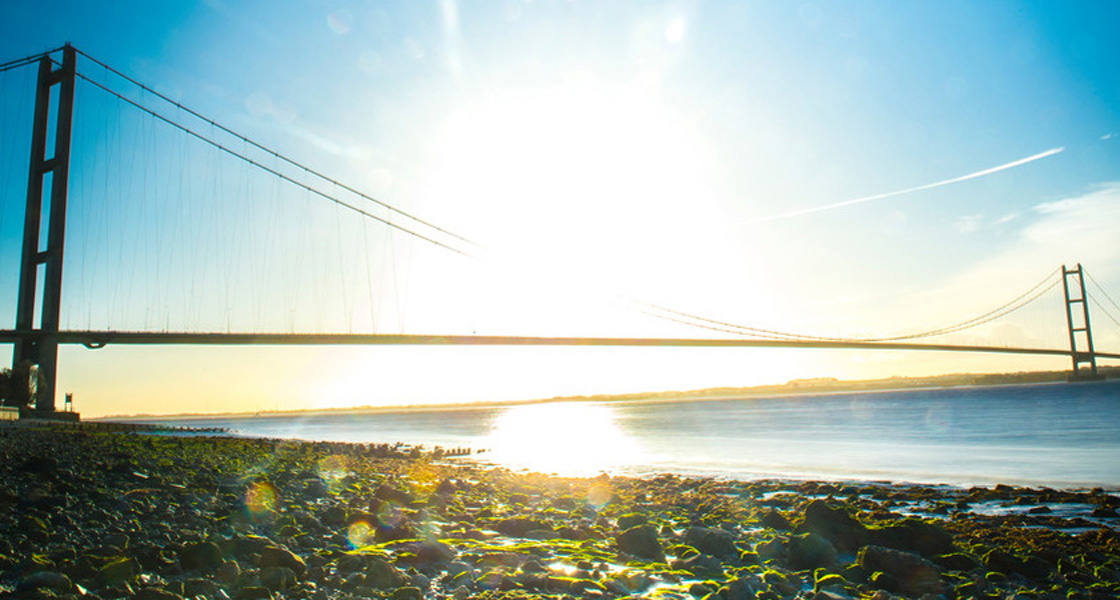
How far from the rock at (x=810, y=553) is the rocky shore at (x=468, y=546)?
0.02 meters

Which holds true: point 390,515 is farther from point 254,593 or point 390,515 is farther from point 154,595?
point 154,595

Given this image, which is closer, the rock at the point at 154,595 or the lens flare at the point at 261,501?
the rock at the point at 154,595

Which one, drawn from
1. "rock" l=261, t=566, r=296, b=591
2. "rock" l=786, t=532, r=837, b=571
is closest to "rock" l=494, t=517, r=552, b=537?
"rock" l=786, t=532, r=837, b=571

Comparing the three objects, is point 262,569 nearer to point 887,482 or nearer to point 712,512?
point 712,512

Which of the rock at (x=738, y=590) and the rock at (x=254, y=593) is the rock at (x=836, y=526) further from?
the rock at (x=254, y=593)

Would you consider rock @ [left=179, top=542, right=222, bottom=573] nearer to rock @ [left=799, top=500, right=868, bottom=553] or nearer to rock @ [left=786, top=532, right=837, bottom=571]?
rock @ [left=786, top=532, right=837, bottom=571]

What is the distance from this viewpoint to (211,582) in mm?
4340

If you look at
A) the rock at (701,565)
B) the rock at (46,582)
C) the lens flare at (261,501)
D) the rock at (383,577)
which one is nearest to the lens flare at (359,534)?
the lens flare at (261,501)

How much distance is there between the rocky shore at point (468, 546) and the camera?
4.74 meters

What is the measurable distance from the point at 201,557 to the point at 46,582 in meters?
1.03

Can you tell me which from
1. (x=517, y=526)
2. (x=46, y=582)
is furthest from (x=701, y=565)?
(x=46, y=582)

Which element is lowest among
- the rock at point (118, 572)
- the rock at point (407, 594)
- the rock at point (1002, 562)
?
the rock at point (1002, 562)

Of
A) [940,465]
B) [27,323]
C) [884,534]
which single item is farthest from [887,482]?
[27,323]

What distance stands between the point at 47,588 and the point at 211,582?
926 millimetres
